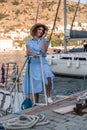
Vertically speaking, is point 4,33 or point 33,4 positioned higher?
point 33,4

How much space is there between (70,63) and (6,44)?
104601mm

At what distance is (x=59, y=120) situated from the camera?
552 centimetres

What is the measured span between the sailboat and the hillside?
117 m

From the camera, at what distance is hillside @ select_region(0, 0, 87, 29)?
144250 mm

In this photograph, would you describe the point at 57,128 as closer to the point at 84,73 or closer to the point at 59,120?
the point at 59,120

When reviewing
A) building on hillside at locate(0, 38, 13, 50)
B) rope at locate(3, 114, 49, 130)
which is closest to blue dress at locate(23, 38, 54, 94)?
rope at locate(3, 114, 49, 130)

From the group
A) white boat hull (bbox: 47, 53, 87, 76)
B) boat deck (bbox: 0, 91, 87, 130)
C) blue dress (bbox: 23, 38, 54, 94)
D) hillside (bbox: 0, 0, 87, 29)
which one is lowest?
white boat hull (bbox: 47, 53, 87, 76)

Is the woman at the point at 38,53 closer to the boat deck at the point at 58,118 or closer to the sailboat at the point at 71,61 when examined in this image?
the boat deck at the point at 58,118

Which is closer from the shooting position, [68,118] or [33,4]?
[68,118]

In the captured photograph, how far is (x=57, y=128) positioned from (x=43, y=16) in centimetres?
14315

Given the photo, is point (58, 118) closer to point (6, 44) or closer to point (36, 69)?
point (36, 69)

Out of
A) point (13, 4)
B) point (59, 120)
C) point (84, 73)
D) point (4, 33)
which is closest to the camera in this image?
point (59, 120)

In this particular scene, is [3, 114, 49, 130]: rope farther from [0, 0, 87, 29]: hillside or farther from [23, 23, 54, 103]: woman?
[0, 0, 87, 29]: hillside

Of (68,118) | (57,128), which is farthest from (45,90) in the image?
(57,128)
